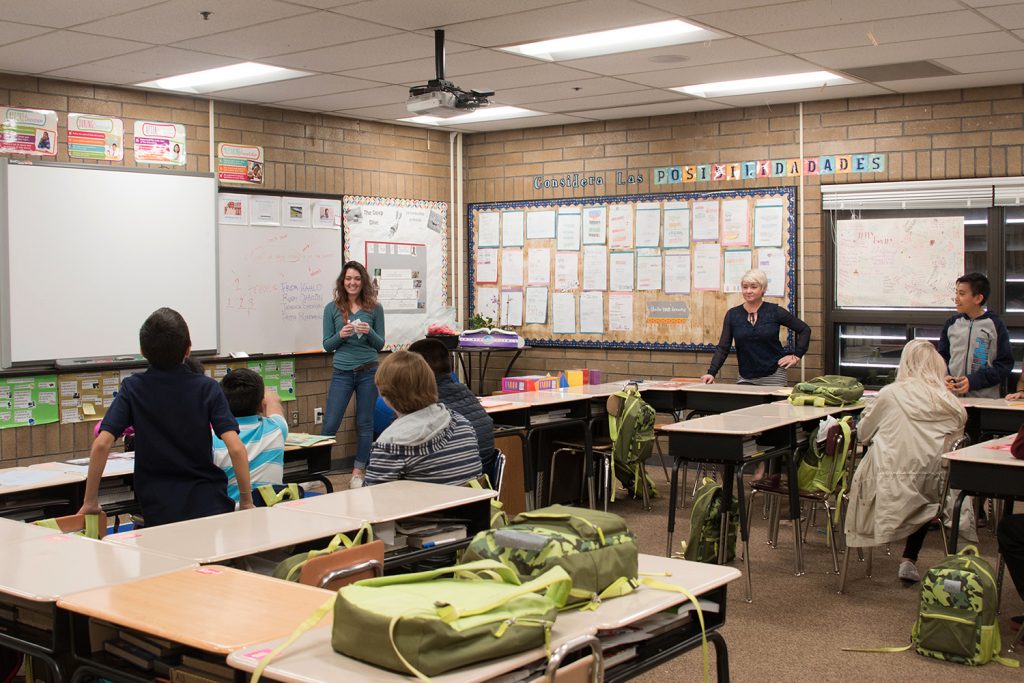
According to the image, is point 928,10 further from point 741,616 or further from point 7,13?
point 7,13

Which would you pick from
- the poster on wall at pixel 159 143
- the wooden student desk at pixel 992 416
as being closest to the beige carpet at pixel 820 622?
the wooden student desk at pixel 992 416

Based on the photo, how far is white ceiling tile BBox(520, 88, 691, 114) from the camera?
Answer: 808 cm

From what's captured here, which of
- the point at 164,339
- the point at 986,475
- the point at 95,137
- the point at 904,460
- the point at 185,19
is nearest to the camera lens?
the point at 164,339

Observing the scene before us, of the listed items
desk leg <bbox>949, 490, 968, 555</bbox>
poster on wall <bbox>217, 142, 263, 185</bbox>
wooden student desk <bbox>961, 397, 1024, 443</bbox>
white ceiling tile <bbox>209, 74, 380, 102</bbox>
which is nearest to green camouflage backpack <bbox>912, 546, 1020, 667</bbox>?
desk leg <bbox>949, 490, 968, 555</bbox>

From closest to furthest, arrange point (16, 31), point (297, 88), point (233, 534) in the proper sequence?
1. point (233, 534)
2. point (16, 31)
3. point (297, 88)

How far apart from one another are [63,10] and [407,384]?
2.97 metres

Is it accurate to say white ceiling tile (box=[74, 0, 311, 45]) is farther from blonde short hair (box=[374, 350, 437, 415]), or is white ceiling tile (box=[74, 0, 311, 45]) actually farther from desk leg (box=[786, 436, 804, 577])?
desk leg (box=[786, 436, 804, 577])

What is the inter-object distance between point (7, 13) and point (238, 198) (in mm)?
2871

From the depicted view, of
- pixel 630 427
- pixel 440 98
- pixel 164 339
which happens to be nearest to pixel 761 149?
pixel 630 427

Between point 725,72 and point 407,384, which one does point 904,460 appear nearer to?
point 407,384

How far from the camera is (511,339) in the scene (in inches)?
374

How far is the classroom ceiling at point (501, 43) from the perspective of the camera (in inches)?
216

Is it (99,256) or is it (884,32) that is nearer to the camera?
(884,32)

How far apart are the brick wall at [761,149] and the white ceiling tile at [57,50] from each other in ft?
14.2
